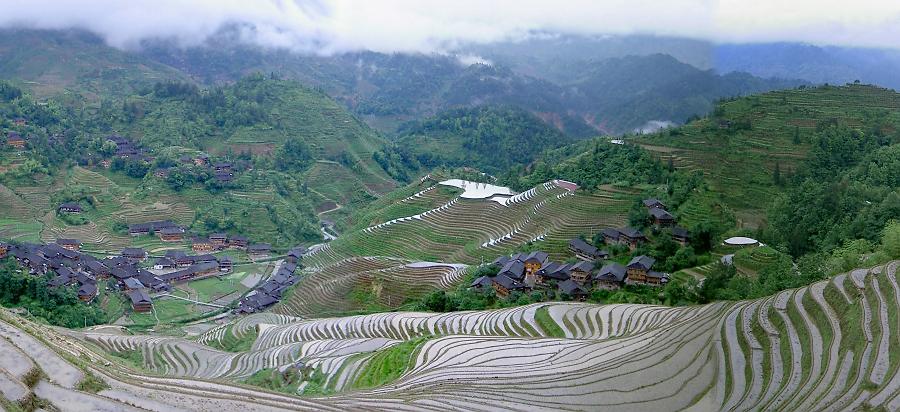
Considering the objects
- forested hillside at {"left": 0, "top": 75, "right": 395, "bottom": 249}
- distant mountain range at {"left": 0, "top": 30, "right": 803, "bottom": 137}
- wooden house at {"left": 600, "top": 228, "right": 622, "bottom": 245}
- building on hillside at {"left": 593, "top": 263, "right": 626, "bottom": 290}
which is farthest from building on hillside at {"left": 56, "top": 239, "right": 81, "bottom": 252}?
distant mountain range at {"left": 0, "top": 30, "right": 803, "bottom": 137}

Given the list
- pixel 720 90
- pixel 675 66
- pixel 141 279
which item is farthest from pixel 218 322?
pixel 675 66

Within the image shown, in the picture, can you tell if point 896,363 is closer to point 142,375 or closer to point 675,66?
point 142,375

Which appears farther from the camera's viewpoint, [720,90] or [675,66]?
[675,66]

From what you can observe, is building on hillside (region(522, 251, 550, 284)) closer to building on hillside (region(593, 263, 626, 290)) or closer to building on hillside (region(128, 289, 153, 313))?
building on hillside (region(593, 263, 626, 290))

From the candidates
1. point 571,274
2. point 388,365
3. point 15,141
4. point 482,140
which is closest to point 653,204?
point 571,274

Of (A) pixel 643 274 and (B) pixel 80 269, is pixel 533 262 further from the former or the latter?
(B) pixel 80 269

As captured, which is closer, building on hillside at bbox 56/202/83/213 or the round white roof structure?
the round white roof structure
